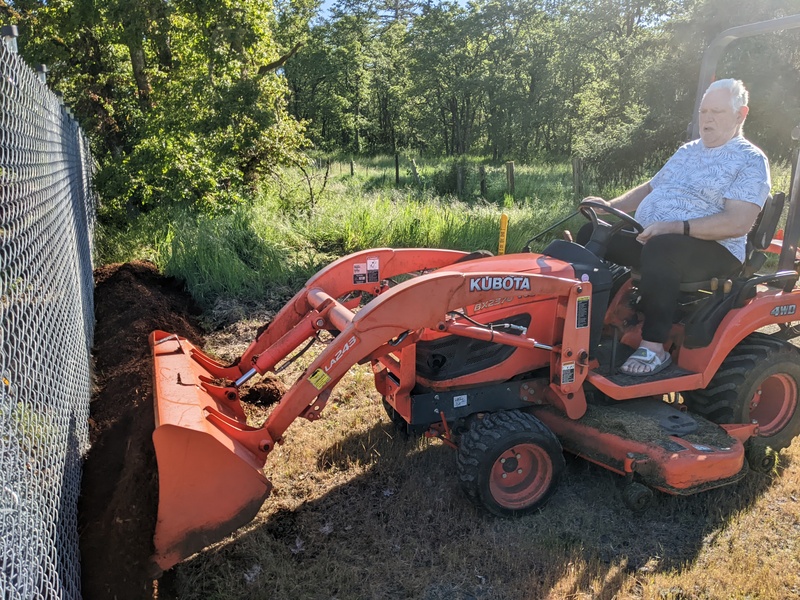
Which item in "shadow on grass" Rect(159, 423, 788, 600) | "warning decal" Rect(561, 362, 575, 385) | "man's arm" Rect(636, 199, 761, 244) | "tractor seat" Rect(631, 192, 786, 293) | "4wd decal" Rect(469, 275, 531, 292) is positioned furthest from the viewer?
"tractor seat" Rect(631, 192, 786, 293)

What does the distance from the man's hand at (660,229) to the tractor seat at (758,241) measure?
0.35 m

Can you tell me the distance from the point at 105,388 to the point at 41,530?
2409mm

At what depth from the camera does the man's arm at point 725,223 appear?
375 cm

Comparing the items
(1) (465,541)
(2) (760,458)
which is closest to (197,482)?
→ (1) (465,541)

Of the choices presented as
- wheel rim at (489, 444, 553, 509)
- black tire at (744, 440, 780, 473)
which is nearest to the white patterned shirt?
black tire at (744, 440, 780, 473)

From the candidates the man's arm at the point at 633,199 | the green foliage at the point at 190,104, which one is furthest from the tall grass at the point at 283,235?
the man's arm at the point at 633,199

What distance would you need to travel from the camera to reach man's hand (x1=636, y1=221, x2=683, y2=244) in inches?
150

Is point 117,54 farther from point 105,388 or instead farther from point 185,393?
→ point 185,393

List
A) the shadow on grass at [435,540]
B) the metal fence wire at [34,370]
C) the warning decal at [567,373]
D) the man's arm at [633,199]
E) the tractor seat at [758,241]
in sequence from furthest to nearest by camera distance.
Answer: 1. the man's arm at [633,199]
2. the tractor seat at [758,241]
3. the warning decal at [567,373]
4. the shadow on grass at [435,540]
5. the metal fence wire at [34,370]

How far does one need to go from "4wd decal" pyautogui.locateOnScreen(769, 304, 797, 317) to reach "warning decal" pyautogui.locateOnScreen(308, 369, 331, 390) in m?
2.87

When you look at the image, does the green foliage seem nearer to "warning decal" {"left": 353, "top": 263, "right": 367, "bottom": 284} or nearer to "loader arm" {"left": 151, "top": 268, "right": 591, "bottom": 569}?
"warning decal" {"left": 353, "top": 263, "right": 367, "bottom": 284}

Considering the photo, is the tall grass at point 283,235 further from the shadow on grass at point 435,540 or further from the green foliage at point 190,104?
the shadow on grass at point 435,540

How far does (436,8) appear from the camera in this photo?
127 ft

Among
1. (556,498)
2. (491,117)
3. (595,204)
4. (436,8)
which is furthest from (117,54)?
(436,8)
